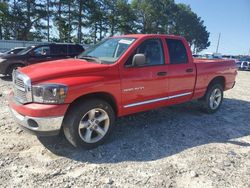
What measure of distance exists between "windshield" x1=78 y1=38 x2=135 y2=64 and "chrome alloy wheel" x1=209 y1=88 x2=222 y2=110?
291cm

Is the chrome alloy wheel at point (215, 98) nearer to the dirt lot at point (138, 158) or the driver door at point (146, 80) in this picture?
the dirt lot at point (138, 158)

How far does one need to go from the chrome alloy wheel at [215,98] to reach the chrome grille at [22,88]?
4.46m

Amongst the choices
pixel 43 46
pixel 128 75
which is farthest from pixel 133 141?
pixel 43 46

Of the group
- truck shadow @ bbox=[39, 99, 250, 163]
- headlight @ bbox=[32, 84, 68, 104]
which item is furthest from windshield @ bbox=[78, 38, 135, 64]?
truck shadow @ bbox=[39, 99, 250, 163]

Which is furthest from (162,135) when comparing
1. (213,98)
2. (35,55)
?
(35,55)

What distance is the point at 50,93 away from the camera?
3.43 metres

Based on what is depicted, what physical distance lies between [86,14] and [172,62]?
34577 mm

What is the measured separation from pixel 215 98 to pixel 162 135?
99.3 inches

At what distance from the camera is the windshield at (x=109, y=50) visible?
14.3 ft

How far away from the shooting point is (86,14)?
36.9 metres

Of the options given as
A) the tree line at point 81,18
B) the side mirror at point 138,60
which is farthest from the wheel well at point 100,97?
the tree line at point 81,18

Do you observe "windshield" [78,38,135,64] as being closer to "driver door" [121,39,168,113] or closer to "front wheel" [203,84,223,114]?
"driver door" [121,39,168,113]

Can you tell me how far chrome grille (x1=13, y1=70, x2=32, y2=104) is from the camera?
11.7 ft

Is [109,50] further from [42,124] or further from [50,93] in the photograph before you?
[42,124]
